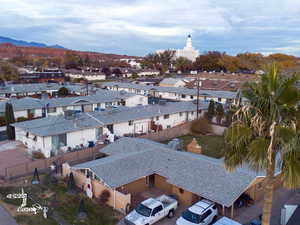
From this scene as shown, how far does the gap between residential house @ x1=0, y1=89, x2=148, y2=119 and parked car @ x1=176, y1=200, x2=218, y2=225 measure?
24183 mm

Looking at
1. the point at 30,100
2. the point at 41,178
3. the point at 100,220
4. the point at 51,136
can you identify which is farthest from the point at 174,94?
the point at 100,220

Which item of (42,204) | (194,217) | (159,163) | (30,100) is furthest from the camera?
(30,100)

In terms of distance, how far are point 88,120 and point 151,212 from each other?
52.2ft

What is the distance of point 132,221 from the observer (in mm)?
13969

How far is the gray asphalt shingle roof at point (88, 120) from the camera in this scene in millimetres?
25359

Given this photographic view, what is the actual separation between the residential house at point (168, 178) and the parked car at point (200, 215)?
0.46 metres

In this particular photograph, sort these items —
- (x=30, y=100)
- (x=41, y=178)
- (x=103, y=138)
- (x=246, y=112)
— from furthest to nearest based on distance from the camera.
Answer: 1. (x=30, y=100)
2. (x=103, y=138)
3. (x=41, y=178)
4. (x=246, y=112)

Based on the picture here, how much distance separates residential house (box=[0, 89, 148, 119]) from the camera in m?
36.7

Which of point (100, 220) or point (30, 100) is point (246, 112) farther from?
point (30, 100)

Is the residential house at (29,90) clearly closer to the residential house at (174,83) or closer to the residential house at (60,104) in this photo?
the residential house at (60,104)

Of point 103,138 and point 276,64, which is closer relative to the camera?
point 276,64

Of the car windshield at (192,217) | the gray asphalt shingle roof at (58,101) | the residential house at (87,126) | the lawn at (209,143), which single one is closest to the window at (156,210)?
the car windshield at (192,217)

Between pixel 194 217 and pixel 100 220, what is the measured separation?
5063mm

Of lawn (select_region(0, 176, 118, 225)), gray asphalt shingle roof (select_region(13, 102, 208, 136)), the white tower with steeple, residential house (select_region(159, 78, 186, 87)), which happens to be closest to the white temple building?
the white tower with steeple
